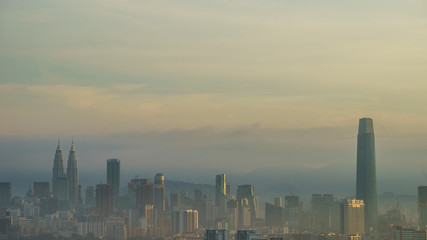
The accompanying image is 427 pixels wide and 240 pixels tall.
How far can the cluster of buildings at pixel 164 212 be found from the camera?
24984 millimetres

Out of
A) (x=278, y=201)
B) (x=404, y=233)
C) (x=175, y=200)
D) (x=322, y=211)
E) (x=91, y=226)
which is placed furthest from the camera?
(x=175, y=200)

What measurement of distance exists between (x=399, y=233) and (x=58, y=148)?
9.54 meters

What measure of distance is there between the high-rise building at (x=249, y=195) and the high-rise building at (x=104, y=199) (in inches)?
158

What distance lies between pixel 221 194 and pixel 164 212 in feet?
6.33

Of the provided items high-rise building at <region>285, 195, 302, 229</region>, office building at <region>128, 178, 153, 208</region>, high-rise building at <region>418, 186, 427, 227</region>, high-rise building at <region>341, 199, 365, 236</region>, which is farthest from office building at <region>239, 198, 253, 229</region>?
high-rise building at <region>418, 186, 427, 227</region>

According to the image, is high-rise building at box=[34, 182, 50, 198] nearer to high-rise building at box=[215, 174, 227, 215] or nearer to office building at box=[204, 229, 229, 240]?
high-rise building at box=[215, 174, 227, 215]

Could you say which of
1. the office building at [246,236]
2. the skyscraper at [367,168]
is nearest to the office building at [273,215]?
the skyscraper at [367,168]

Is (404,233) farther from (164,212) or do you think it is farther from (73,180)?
(73,180)

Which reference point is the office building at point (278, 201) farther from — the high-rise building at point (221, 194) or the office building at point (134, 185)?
the office building at point (134, 185)

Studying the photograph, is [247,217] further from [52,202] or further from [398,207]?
[52,202]

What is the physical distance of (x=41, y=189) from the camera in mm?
28469

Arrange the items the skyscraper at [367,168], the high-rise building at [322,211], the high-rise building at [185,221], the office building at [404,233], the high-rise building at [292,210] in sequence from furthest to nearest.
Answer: the skyscraper at [367,168], the high-rise building at [292,210], the high-rise building at [322,211], the high-rise building at [185,221], the office building at [404,233]

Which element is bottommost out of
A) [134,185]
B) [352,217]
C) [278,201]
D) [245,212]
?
[352,217]

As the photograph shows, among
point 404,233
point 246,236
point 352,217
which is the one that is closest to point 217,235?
point 246,236
